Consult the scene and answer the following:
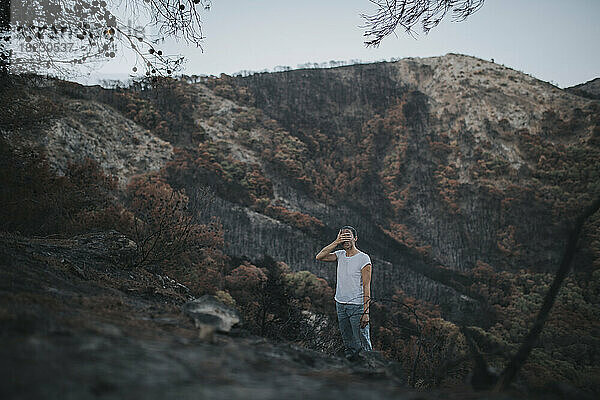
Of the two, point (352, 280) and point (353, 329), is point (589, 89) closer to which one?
point (352, 280)

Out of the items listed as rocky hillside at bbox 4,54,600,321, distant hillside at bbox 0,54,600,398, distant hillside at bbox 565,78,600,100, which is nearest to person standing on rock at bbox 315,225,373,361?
distant hillside at bbox 0,54,600,398

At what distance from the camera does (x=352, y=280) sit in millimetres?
3727

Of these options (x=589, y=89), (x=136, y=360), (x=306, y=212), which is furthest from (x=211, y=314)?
(x=589, y=89)

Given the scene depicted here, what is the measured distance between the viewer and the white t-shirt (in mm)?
3688

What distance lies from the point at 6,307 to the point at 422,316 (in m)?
9.30

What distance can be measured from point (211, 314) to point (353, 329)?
2123 millimetres

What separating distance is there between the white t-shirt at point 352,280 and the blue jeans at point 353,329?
8cm

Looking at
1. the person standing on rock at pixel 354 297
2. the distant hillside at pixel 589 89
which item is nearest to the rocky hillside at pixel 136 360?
the person standing on rock at pixel 354 297

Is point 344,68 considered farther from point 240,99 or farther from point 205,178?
point 205,178

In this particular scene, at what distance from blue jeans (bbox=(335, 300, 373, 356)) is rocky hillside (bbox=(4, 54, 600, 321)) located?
5970 mm

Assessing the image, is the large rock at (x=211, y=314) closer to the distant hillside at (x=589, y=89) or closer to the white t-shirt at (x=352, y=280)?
the white t-shirt at (x=352, y=280)

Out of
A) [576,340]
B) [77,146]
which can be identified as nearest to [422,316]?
[576,340]

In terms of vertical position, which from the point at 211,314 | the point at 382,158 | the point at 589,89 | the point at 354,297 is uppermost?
the point at 589,89

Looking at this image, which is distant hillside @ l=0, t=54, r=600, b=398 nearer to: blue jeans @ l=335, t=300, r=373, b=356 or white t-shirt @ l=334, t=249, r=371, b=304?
blue jeans @ l=335, t=300, r=373, b=356
